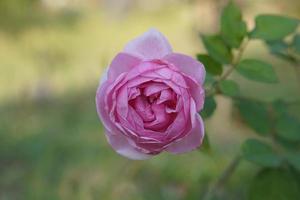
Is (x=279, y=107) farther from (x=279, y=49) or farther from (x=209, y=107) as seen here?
(x=209, y=107)

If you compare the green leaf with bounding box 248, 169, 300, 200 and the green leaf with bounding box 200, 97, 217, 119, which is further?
the green leaf with bounding box 248, 169, 300, 200

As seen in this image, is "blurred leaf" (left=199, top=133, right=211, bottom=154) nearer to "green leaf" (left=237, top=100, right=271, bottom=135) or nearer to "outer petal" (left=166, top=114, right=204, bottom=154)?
"outer petal" (left=166, top=114, right=204, bottom=154)

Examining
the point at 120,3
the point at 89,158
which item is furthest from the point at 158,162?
the point at 120,3

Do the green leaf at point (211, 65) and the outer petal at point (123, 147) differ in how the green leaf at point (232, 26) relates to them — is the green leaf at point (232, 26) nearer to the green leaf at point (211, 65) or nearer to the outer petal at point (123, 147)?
the green leaf at point (211, 65)

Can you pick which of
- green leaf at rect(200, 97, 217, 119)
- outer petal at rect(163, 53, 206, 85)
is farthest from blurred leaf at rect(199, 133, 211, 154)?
outer petal at rect(163, 53, 206, 85)

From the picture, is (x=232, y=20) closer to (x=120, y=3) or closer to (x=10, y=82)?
(x=10, y=82)

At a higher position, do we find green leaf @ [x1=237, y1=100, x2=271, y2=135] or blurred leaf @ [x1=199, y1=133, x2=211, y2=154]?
blurred leaf @ [x1=199, y1=133, x2=211, y2=154]

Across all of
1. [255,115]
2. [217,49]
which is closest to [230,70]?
[217,49]
